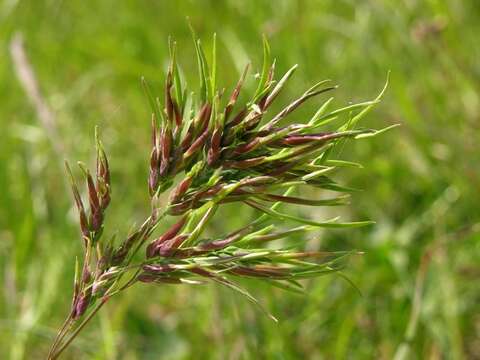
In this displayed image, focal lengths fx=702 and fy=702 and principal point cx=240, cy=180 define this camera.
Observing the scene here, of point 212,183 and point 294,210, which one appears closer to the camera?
point 212,183

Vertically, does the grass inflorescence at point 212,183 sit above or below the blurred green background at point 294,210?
above

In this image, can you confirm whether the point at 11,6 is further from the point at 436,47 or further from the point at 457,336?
the point at 457,336

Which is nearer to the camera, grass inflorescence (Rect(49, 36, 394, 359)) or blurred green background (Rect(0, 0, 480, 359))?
grass inflorescence (Rect(49, 36, 394, 359))

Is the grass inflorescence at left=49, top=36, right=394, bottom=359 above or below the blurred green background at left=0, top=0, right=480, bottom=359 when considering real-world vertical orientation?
above

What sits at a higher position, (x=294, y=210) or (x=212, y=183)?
(x=212, y=183)

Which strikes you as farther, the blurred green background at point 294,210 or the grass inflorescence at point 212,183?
the blurred green background at point 294,210
